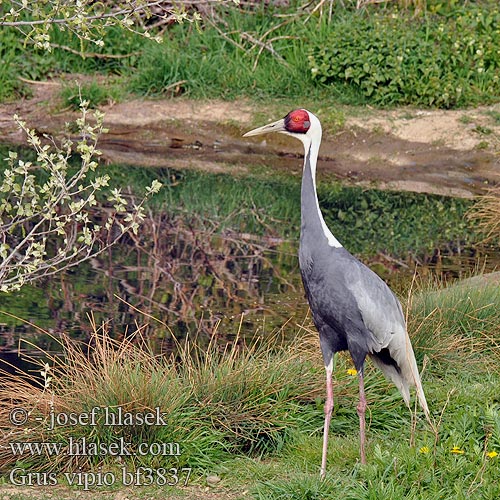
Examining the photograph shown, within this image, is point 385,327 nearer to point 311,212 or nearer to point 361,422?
point 361,422

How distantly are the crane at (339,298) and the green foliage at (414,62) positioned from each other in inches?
332

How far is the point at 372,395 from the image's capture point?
221 inches

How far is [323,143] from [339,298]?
8.40 m

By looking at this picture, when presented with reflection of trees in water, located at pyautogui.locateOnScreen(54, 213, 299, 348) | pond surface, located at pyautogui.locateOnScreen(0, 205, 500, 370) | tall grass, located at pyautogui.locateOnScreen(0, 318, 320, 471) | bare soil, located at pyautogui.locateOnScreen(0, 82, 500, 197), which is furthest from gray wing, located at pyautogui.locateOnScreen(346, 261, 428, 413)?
bare soil, located at pyautogui.locateOnScreen(0, 82, 500, 197)

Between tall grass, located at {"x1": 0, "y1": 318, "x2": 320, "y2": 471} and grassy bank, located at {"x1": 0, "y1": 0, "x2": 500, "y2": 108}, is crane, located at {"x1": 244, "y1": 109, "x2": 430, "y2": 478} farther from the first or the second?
grassy bank, located at {"x1": 0, "y1": 0, "x2": 500, "y2": 108}

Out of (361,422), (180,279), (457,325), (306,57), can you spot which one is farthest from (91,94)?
(361,422)

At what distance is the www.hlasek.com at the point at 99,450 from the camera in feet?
16.0


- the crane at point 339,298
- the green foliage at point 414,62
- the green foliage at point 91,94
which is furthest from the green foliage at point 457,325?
the green foliage at point 91,94

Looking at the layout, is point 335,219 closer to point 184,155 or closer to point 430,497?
point 184,155

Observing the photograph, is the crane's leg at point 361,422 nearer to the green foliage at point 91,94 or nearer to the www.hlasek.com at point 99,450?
the www.hlasek.com at point 99,450

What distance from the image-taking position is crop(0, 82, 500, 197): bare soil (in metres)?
12.4

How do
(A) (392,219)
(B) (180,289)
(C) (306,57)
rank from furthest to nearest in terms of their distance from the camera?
(C) (306,57) < (A) (392,219) < (B) (180,289)

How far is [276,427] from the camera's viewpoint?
17.5 feet

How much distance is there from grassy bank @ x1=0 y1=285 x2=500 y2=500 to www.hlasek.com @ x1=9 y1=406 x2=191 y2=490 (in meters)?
0.02
